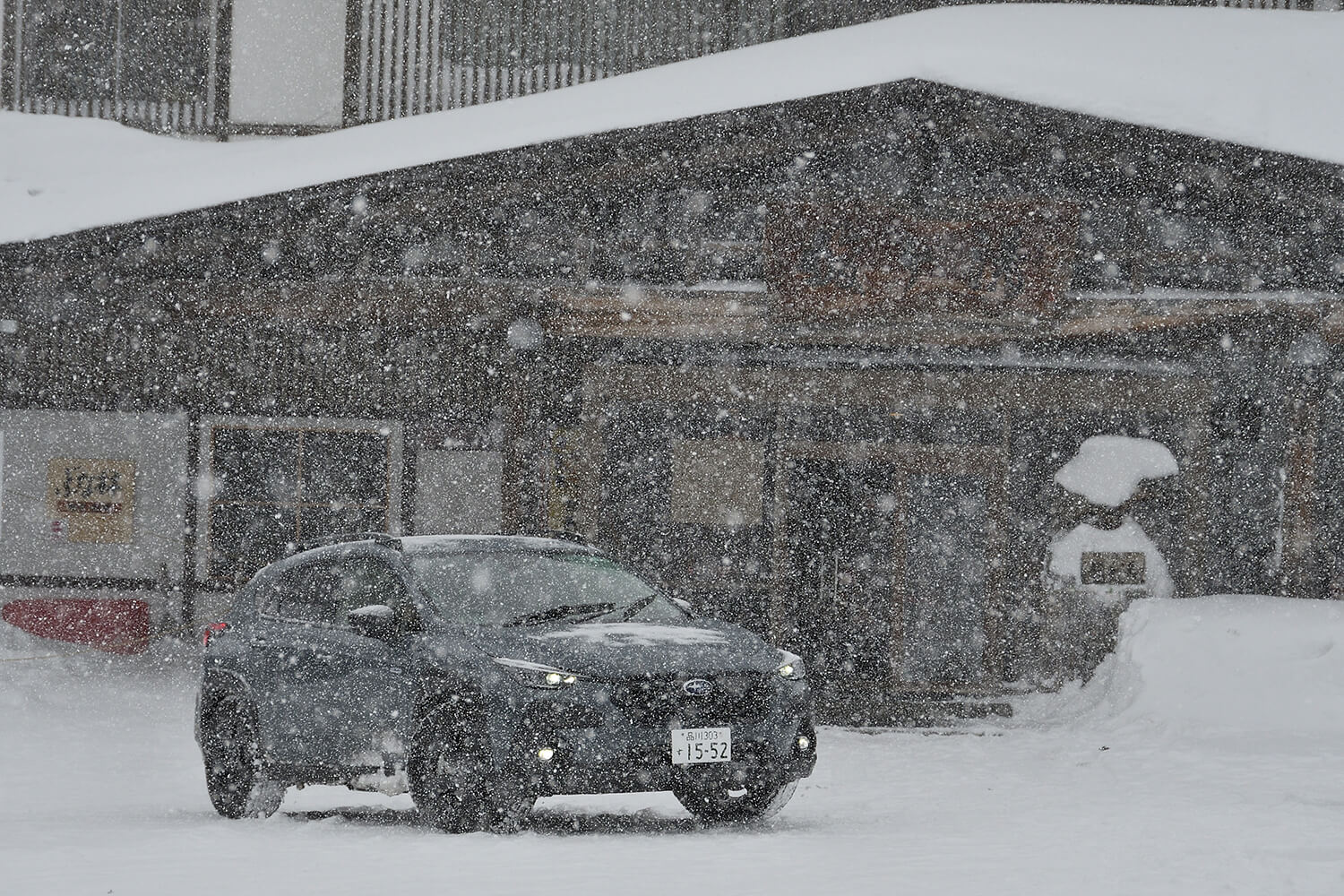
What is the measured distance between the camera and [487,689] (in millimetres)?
8211

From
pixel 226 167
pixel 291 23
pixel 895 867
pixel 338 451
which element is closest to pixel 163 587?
pixel 338 451

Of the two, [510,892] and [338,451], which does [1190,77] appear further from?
[510,892]

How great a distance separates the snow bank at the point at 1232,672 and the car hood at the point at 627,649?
206 inches

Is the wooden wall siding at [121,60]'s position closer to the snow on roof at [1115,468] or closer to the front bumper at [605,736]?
the snow on roof at [1115,468]

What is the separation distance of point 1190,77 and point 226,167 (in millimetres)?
8574

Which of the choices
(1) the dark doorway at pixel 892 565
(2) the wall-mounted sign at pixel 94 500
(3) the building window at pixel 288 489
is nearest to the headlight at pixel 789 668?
(1) the dark doorway at pixel 892 565

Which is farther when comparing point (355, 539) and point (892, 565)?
point (892, 565)

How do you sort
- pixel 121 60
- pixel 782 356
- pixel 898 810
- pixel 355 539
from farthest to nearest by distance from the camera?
1. pixel 121 60
2. pixel 782 356
3. pixel 355 539
4. pixel 898 810

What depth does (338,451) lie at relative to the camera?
17688 millimetres

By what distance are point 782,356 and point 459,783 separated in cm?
836

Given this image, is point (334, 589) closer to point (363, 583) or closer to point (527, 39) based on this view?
point (363, 583)

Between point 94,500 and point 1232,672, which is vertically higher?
point 94,500

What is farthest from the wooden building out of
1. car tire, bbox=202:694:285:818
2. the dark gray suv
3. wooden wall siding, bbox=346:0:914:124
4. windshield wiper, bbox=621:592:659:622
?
car tire, bbox=202:694:285:818

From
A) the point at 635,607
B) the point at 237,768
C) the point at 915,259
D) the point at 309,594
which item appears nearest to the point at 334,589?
the point at 309,594
